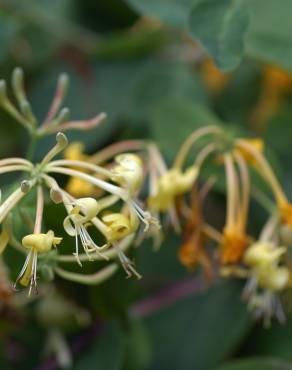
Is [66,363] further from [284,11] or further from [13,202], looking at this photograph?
[284,11]

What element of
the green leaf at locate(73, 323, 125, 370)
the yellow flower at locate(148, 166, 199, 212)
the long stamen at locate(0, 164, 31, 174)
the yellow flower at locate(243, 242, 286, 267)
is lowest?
the green leaf at locate(73, 323, 125, 370)

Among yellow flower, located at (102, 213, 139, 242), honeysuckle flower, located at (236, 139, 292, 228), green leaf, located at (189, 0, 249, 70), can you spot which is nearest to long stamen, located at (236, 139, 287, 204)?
honeysuckle flower, located at (236, 139, 292, 228)

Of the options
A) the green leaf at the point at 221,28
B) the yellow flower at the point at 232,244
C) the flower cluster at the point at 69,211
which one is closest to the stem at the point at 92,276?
the flower cluster at the point at 69,211

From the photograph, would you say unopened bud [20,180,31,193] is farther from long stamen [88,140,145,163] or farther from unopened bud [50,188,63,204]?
long stamen [88,140,145,163]

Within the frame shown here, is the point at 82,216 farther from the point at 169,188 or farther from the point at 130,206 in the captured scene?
the point at 169,188

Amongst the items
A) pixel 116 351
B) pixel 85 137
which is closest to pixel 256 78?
pixel 85 137

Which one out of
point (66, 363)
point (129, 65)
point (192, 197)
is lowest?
point (66, 363)
